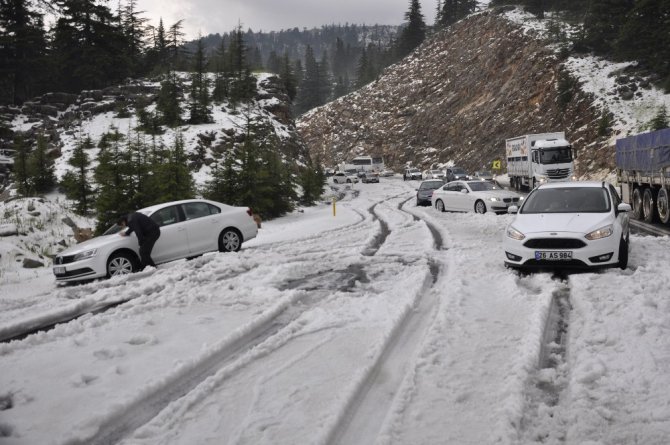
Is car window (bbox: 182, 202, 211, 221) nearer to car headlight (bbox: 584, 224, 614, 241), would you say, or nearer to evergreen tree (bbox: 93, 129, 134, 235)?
evergreen tree (bbox: 93, 129, 134, 235)

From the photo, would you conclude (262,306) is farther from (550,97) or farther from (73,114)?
(550,97)

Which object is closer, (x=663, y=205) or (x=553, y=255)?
(x=553, y=255)

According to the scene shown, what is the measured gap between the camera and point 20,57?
49.1 meters

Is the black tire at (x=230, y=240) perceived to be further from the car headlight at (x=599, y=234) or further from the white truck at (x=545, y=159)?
the white truck at (x=545, y=159)

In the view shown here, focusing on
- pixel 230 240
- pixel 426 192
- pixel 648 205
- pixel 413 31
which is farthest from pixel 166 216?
pixel 413 31

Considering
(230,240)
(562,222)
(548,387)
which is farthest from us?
(230,240)

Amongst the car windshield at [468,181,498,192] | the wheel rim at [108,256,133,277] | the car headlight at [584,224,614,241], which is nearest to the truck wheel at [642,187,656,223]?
the car windshield at [468,181,498,192]

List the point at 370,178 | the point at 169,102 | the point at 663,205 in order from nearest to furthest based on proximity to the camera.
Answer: the point at 663,205 < the point at 169,102 < the point at 370,178

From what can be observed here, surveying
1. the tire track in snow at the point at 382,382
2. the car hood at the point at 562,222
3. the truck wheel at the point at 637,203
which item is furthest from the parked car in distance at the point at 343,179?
the tire track in snow at the point at 382,382

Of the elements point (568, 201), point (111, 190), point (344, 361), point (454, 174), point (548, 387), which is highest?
point (111, 190)

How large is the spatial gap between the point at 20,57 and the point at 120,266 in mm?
48402

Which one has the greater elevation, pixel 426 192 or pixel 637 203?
pixel 426 192

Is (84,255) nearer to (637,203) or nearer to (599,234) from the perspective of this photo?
(599,234)

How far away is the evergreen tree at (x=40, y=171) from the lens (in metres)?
30.0
